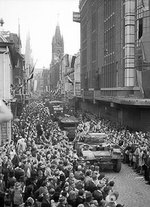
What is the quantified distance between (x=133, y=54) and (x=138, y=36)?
3.26 m

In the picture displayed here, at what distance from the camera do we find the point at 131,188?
17109 millimetres

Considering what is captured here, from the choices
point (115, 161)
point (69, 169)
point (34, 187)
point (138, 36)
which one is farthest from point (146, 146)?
point (138, 36)

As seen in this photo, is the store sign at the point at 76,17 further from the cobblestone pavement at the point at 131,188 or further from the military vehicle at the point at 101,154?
the cobblestone pavement at the point at 131,188

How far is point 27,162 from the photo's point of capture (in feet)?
49.8

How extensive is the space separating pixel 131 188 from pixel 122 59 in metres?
32.3

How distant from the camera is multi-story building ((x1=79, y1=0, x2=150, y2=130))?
3988 cm

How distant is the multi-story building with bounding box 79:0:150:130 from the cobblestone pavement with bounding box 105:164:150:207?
15.0 metres

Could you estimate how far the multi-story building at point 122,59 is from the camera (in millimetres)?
39875

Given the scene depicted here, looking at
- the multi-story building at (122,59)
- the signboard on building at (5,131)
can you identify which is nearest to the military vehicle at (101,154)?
the signboard on building at (5,131)

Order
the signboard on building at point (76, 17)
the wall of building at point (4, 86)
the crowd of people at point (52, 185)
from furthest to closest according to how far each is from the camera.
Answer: the signboard on building at point (76, 17), the wall of building at point (4, 86), the crowd of people at point (52, 185)

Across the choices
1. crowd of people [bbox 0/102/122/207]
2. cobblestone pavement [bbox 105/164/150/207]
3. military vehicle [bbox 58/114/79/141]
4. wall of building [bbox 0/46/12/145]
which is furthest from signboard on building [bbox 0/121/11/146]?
crowd of people [bbox 0/102/122/207]

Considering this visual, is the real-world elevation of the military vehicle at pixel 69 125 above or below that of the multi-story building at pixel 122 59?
below

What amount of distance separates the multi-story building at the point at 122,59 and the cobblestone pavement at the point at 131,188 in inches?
589

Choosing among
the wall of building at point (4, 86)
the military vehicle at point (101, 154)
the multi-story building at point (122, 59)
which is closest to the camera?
the military vehicle at point (101, 154)
